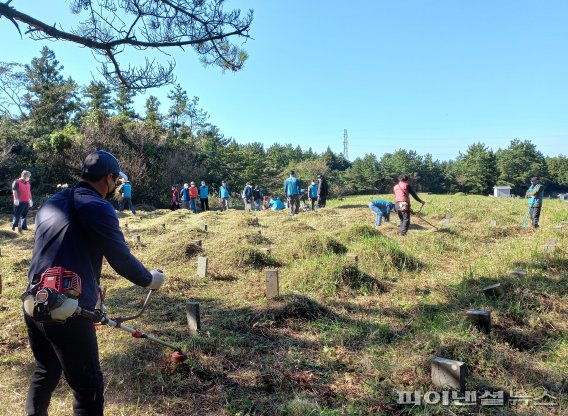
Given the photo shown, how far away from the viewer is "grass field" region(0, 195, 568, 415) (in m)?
2.69

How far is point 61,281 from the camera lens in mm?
1945

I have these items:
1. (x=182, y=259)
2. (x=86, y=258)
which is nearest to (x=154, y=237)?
(x=182, y=259)

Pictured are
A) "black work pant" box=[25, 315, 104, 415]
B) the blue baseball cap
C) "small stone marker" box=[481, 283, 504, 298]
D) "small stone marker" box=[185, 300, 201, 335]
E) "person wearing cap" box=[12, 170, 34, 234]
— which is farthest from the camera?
"person wearing cap" box=[12, 170, 34, 234]

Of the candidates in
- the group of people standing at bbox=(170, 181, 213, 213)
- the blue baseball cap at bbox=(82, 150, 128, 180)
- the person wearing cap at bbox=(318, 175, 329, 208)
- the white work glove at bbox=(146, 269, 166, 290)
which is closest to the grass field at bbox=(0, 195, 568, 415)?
the white work glove at bbox=(146, 269, 166, 290)

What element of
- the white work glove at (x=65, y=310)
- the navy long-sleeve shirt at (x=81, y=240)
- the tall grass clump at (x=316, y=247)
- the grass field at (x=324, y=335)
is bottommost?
the grass field at (x=324, y=335)

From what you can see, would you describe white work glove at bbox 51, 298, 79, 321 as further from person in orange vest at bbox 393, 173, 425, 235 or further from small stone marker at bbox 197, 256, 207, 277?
person in orange vest at bbox 393, 173, 425, 235

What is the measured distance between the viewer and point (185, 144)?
958 inches

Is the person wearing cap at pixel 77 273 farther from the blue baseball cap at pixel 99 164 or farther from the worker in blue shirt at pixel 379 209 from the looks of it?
the worker in blue shirt at pixel 379 209

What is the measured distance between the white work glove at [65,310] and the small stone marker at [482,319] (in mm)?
2901

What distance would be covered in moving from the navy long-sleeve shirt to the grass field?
106 cm

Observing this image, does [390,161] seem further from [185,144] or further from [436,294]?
[436,294]

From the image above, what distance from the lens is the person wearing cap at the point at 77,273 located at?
2.00 meters

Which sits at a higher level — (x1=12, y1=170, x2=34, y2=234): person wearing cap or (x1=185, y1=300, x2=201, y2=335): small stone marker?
(x1=12, y1=170, x2=34, y2=234): person wearing cap

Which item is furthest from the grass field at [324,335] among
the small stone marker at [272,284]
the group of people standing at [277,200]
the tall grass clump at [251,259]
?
the group of people standing at [277,200]
